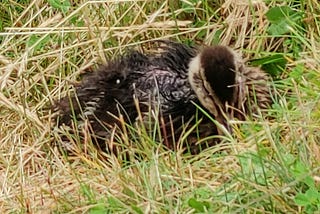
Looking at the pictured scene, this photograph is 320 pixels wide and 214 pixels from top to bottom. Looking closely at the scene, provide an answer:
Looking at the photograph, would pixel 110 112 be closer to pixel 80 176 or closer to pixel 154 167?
pixel 80 176

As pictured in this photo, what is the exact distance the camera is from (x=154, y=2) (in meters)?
4.94

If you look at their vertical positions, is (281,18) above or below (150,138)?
above

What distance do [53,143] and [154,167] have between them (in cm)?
91

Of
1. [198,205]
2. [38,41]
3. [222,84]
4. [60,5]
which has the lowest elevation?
[198,205]

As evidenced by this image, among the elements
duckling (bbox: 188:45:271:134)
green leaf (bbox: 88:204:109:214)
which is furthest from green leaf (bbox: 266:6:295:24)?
green leaf (bbox: 88:204:109:214)

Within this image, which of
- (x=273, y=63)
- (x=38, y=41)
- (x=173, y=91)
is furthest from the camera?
(x=38, y=41)

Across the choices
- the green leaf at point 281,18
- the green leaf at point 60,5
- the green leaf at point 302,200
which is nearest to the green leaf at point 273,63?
the green leaf at point 281,18

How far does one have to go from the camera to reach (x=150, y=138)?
3895 mm

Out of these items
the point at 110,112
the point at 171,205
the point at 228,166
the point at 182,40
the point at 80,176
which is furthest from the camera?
the point at 182,40

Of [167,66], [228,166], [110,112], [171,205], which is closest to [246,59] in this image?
[167,66]

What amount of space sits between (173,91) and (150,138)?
0.40 metres

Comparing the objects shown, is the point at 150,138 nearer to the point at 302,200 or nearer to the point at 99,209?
the point at 99,209

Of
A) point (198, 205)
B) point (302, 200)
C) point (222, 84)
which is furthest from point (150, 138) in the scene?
point (302, 200)

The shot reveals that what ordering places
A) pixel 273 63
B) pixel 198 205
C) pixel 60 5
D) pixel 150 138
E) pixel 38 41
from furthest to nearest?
pixel 60 5, pixel 38 41, pixel 273 63, pixel 150 138, pixel 198 205
